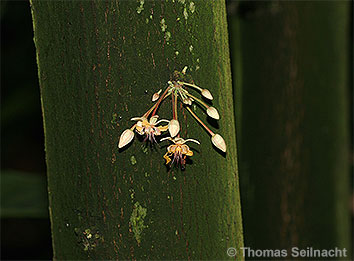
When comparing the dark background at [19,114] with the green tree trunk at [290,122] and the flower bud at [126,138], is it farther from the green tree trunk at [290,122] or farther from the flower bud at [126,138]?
the flower bud at [126,138]

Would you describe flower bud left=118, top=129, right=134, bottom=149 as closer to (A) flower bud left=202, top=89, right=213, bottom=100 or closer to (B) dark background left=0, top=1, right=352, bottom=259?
(A) flower bud left=202, top=89, right=213, bottom=100

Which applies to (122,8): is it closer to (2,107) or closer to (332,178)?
(332,178)

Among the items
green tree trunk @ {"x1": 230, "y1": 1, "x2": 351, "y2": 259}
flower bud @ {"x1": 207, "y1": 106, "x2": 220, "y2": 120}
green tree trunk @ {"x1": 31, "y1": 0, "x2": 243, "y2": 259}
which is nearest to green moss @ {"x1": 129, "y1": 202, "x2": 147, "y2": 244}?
green tree trunk @ {"x1": 31, "y1": 0, "x2": 243, "y2": 259}

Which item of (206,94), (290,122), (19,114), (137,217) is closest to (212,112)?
(206,94)

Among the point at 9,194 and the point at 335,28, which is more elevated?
the point at 335,28

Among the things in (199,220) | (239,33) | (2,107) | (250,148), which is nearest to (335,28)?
(239,33)

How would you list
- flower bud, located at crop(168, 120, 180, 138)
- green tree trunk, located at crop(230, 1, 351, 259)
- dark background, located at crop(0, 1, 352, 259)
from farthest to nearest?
dark background, located at crop(0, 1, 352, 259)
green tree trunk, located at crop(230, 1, 351, 259)
flower bud, located at crop(168, 120, 180, 138)
